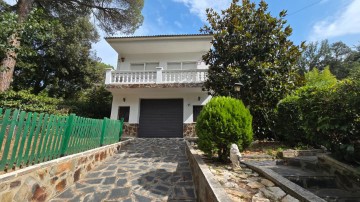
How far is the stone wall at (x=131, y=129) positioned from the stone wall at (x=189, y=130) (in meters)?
3.29

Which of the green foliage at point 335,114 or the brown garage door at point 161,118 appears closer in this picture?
the green foliage at point 335,114

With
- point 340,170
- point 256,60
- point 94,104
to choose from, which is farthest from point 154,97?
point 340,170

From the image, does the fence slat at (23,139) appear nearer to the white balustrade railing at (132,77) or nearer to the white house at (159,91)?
the white house at (159,91)

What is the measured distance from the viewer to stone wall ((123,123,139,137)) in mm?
12414

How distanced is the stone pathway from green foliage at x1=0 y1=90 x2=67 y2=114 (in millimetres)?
6910

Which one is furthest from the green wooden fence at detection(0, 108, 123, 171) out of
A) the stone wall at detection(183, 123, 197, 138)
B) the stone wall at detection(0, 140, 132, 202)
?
the stone wall at detection(183, 123, 197, 138)

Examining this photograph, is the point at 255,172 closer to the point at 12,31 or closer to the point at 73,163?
the point at 73,163

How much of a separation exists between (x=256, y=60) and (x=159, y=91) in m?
6.67

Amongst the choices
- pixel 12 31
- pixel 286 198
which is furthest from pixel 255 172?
pixel 12 31

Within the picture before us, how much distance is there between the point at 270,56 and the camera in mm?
8031

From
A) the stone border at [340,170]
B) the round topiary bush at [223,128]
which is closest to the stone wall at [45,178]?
the round topiary bush at [223,128]

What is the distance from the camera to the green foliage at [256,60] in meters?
7.77

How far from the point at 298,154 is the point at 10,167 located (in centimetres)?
700

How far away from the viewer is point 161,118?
1274 cm
